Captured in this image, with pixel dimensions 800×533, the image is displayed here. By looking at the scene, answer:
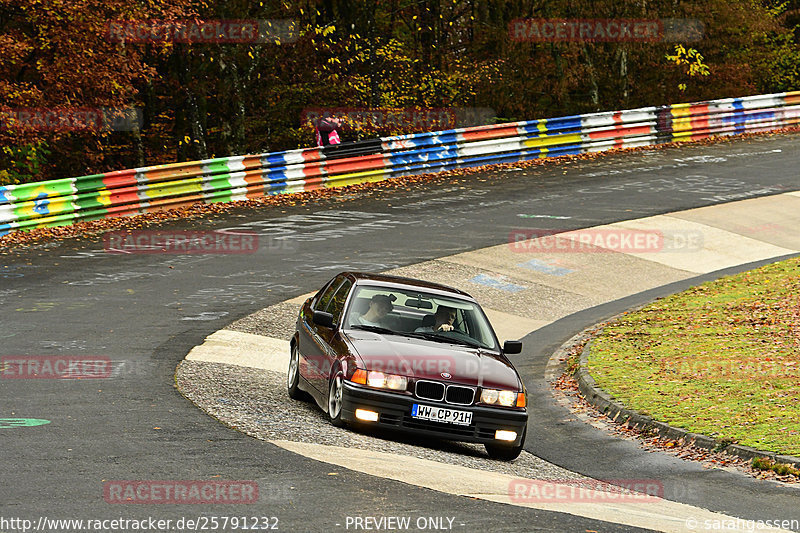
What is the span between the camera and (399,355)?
408 inches

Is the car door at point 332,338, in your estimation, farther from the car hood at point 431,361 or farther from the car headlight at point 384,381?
the car headlight at point 384,381

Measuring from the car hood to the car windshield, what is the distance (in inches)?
9.3

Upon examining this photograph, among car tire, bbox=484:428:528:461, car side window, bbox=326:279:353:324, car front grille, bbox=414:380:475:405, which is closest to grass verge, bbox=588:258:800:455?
car tire, bbox=484:428:528:461

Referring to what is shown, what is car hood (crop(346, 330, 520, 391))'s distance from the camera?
10.2m

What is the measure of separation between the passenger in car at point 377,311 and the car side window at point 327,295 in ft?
2.77

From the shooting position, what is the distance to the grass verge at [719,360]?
460 inches

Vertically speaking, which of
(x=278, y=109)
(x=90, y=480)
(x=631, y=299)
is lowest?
(x=631, y=299)

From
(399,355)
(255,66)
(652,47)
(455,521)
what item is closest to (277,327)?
(399,355)

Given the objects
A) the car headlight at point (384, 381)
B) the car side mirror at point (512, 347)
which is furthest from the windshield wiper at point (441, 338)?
the car headlight at point (384, 381)

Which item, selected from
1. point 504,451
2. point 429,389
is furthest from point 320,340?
point 504,451

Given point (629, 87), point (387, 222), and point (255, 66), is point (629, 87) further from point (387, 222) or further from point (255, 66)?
point (387, 222)

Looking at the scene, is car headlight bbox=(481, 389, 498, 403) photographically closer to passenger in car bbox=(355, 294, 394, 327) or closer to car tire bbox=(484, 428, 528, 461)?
car tire bbox=(484, 428, 528, 461)

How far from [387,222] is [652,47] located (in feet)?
55.3

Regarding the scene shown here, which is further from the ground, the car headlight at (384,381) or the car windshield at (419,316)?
the car windshield at (419,316)
